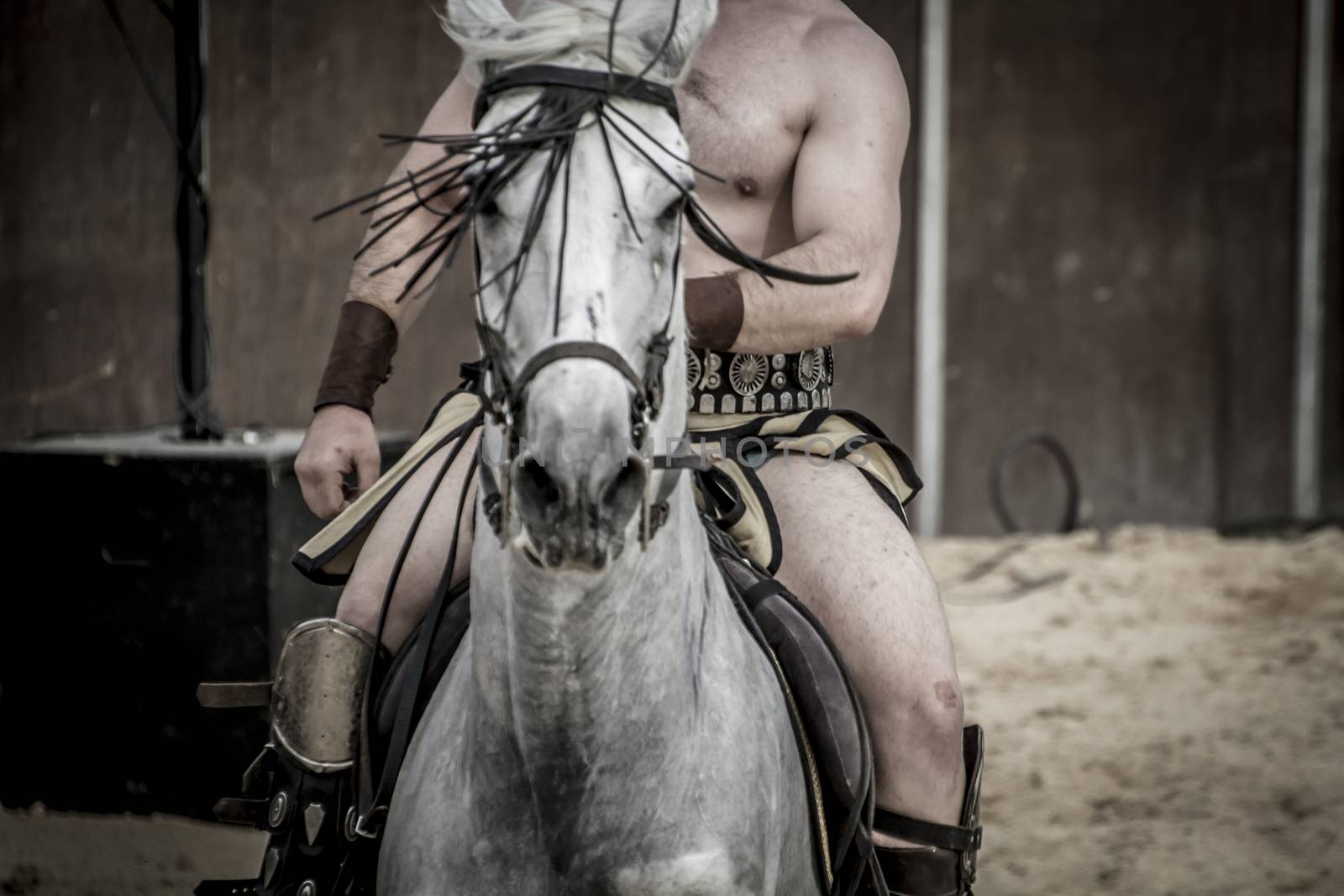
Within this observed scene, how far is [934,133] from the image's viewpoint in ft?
23.9

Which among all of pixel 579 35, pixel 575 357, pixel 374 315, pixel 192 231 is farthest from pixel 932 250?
pixel 575 357

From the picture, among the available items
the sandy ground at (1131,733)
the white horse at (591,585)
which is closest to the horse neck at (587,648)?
the white horse at (591,585)

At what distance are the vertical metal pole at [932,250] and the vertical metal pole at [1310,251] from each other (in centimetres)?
216

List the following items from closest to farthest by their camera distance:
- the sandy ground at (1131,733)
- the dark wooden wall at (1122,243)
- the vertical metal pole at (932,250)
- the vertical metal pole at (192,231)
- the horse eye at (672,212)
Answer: the horse eye at (672,212)
the sandy ground at (1131,733)
the vertical metal pole at (192,231)
the vertical metal pole at (932,250)
the dark wooden wall at (1122,243)

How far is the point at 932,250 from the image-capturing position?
734 cm

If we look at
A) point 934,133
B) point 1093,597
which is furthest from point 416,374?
point 1093,597

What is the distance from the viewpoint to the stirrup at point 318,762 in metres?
1.85

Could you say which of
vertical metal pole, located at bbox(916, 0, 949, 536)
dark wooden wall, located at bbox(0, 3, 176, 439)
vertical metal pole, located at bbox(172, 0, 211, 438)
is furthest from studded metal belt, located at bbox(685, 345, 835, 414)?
vertical metal pole, located at bbox(916, 0, 949, 536)

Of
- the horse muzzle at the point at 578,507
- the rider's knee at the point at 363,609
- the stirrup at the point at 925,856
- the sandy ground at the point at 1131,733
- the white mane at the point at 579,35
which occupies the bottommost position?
the sandy ground at the point at 1131,733

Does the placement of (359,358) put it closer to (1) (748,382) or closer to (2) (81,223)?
(1) (748,382)

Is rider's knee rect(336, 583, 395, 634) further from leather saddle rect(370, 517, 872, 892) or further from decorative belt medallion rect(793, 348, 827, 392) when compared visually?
decorative belt medallion rect(793, 348, 827, 392)

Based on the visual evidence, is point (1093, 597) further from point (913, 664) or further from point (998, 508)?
point (913, 664)

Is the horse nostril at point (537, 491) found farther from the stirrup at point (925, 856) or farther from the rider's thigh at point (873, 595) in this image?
the stirrup at point (925, 856)

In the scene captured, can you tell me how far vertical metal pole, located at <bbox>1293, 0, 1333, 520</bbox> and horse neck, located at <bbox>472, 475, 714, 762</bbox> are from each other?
7.19m
